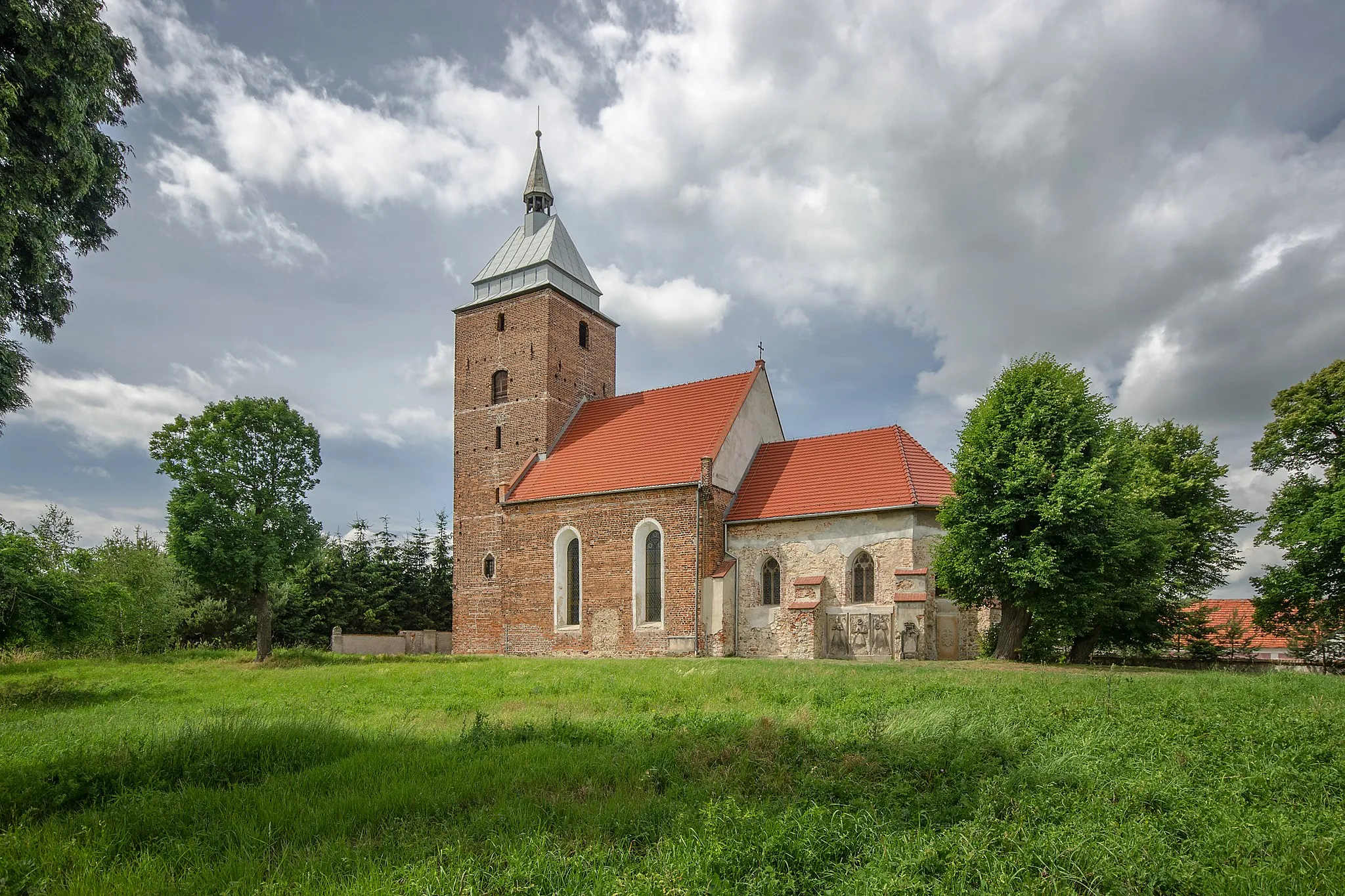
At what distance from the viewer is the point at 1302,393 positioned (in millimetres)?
22531

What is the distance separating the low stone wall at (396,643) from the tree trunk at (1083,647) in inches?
946

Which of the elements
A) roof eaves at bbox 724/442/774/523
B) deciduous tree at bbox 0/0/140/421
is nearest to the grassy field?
deciduous tree at bbox 0/0/140/421

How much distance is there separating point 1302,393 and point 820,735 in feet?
75.8

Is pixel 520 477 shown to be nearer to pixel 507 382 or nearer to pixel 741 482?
pixel 507 382

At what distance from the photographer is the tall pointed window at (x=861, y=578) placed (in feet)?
71.5

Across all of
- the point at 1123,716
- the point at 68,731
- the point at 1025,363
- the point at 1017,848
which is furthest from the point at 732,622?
the point at 1017,848

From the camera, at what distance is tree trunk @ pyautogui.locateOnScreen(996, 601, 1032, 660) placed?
19016mm

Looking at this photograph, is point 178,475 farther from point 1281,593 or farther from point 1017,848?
point 1281,593

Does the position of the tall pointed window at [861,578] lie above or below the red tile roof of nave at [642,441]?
below

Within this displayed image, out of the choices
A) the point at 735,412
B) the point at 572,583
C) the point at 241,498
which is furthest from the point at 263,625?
the point at 735,412

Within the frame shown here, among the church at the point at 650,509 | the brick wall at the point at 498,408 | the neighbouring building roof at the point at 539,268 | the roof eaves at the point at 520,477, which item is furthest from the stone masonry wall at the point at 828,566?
the neighbouring building roof at the point at 539,268

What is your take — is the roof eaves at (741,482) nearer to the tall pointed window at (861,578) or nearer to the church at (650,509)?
the church at (650,509)

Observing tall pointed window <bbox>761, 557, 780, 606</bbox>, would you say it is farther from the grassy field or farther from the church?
the grassy field

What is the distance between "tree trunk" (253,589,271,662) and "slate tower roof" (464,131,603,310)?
14.0m
